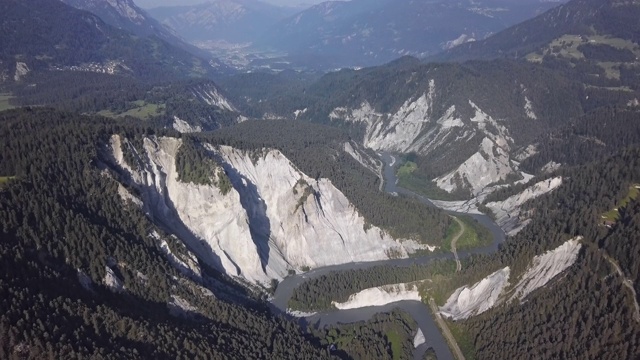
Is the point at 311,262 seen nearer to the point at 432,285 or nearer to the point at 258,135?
the point at 432,285

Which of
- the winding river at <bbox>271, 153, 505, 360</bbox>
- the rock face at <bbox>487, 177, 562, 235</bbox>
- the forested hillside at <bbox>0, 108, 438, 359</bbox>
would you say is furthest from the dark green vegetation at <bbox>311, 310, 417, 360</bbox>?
the rock face at <bbox>487, 177, 562, 235</bbox>

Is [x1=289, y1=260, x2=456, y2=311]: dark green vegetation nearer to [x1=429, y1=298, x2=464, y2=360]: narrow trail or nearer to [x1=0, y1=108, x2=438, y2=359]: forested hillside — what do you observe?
[x1=429, y1=298, x2=464, y2=360]: narrow trail

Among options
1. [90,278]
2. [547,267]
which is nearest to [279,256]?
[90,278]

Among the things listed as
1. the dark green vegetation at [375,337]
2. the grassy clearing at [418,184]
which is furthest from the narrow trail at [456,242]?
the grassy clearing at [418,184]

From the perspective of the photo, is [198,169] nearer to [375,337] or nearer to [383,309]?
[383,309]

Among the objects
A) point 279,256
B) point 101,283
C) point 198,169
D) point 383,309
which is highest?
point 198,169

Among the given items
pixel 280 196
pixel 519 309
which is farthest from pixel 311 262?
pixel 519 309
